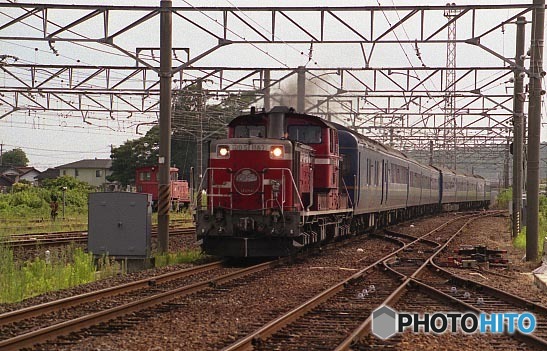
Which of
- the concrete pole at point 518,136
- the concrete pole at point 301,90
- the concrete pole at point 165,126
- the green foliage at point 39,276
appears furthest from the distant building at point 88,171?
the green foliage at point 39,276

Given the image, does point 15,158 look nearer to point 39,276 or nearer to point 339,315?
point 39,276

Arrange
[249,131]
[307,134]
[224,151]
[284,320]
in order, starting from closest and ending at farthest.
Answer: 1. [284,320]
2. [224,151]
3. [249,131]
4. [307,134]

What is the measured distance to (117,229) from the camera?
17.0 metres

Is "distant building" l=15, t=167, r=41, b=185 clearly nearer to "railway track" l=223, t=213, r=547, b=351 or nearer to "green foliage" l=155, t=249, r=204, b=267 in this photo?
"green foliage" l=155, t=249, r=204, b=267

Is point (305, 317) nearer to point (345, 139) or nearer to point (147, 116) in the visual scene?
point (345, 139)

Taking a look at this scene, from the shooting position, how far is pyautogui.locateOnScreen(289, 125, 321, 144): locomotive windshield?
63.5 ft

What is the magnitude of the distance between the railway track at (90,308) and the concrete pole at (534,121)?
7.96 meters

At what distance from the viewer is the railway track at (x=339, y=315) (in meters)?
8.43

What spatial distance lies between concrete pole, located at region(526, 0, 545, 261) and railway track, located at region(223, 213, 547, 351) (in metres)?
3.30

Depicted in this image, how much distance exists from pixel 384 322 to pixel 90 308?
4050 millimetres

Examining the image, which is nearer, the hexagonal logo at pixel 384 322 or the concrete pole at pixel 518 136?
the hexagonal logo at pixel 384 322

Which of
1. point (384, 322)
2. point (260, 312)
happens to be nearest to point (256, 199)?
point (260, 312)

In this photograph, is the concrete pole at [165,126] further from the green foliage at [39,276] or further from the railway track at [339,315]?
the railway track at [339,315]

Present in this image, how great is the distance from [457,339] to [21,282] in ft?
24.5
